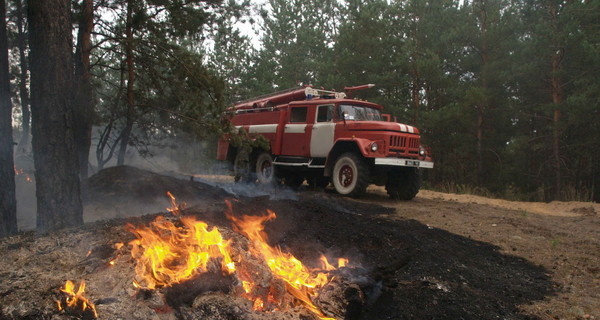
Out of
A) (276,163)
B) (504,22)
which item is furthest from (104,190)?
(504,22)

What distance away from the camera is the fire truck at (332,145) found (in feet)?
32.6

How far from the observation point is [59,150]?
5.78 m

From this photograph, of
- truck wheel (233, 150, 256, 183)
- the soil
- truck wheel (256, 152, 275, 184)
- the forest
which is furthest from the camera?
truck wheel (233, 150, 256, 183)

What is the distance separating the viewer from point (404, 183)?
1090 centimetres

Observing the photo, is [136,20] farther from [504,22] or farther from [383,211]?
[504,22]

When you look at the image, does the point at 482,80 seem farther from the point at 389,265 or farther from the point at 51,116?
the point at 51,116

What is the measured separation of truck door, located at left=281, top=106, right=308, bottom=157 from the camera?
11523mm

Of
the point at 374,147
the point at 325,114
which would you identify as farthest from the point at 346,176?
the point at 325,114

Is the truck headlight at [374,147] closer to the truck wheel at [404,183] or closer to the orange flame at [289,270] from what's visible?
the truck wheel at [404,183]

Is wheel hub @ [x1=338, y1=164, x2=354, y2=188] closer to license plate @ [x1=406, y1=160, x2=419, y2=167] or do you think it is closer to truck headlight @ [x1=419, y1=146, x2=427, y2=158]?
license plate @ [x1=406, y1=160, x2=419, y2=167]

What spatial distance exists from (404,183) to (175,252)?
323 inches

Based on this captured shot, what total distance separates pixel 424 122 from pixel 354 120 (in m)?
8.76

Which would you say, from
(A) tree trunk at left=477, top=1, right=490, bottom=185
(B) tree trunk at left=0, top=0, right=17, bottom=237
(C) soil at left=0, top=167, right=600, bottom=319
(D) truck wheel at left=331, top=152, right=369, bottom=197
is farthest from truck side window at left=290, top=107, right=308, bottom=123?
(A) tree trunk at left=477, top=1, right=490, bottom=185

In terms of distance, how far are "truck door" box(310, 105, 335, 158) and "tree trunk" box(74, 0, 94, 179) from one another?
221 inches
